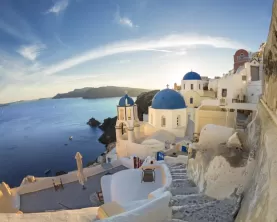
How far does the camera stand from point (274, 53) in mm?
3393

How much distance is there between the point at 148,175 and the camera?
8.53m

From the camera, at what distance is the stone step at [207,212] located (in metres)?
3.51

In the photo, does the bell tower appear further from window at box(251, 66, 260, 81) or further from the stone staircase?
the stone staircase

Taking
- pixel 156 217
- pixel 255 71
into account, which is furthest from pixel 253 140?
pixel 255 71

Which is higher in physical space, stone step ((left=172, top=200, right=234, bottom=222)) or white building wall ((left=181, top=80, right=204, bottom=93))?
white building wall ((left=181, top=80, right=204, bottom=93))

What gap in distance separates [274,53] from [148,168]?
263 inches

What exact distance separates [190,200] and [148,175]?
433 cm

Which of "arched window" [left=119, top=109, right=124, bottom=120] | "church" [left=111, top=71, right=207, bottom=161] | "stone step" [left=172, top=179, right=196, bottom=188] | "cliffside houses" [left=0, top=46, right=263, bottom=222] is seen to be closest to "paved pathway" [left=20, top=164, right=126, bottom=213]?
"cliffside houses" [left=0, top=46, right=263, bottom=222]

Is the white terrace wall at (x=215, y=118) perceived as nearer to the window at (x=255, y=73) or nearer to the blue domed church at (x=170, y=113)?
the blue domed church at (x=170, y=113)

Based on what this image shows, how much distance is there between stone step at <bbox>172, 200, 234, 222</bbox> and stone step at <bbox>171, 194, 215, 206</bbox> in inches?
6.2

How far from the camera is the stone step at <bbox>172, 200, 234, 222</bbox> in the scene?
138 inches

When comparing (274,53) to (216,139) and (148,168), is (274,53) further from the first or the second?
(148,168)

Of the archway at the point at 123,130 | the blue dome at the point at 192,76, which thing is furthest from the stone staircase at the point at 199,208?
the blue dome at the point at 192,76

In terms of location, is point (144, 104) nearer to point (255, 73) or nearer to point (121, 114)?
point (121, 114)
